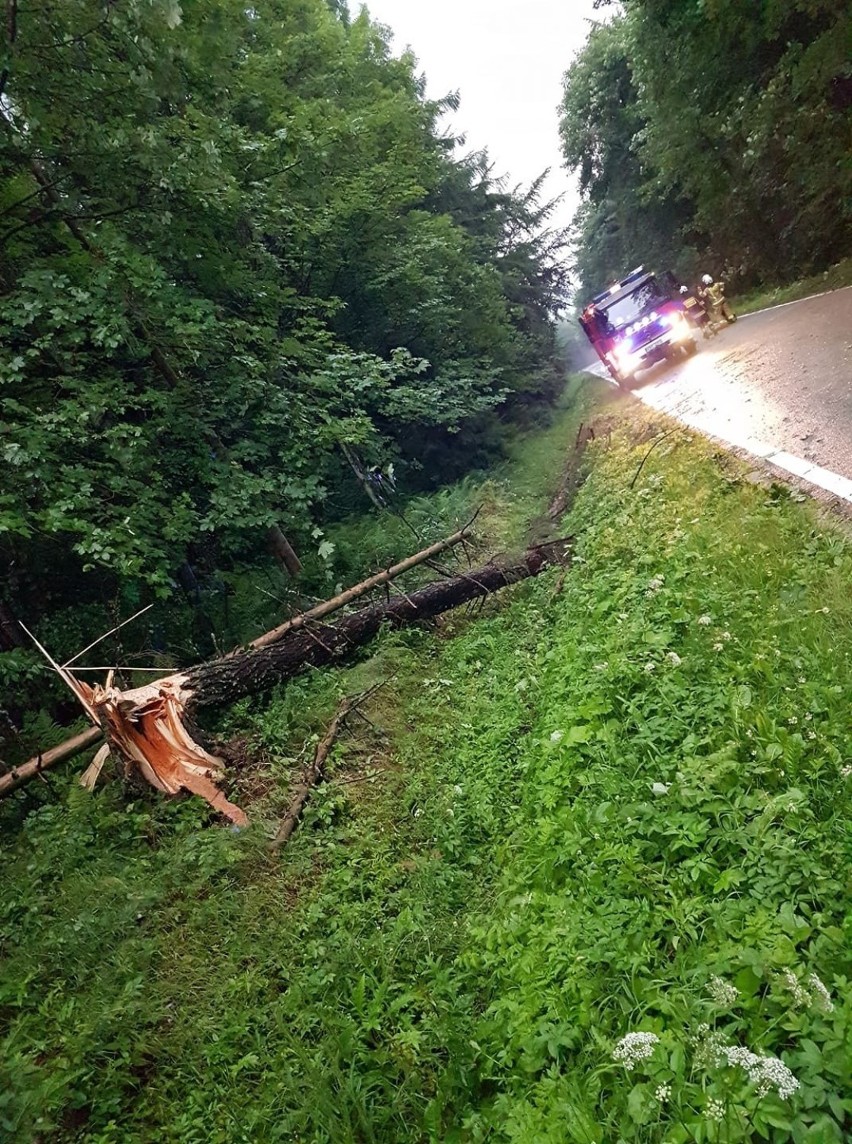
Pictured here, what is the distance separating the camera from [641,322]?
15.2 m

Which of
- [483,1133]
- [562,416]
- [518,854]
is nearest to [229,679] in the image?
[518,854]

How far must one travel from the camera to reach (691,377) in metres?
12.8

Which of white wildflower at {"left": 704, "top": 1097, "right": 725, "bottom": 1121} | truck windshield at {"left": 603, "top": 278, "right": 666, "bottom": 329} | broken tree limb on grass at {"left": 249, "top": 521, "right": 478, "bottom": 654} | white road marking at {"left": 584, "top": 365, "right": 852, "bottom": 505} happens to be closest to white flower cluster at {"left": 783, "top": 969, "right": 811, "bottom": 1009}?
white wildflower at {"left": 704, "top": 1097, "right": 725, "bottom": 1121}

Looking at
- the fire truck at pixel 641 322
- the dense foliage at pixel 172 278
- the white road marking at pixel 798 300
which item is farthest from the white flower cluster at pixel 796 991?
the fire truck at pixel 641 322

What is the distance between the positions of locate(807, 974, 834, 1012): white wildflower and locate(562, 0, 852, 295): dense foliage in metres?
16.6

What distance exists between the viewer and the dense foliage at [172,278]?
23.5ft

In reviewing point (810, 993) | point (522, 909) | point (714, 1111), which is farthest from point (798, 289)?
point (714, 1111)

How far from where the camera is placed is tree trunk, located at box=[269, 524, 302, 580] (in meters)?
11.2

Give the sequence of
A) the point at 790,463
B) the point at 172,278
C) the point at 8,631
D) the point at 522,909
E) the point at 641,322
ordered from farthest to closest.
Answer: the point at 641,322 < the point at 172,278 < the point at 8,631 < the point at 790,463 < the point at 522,909

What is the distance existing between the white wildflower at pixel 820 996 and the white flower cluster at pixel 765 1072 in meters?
0.28

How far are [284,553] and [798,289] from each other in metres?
14.7

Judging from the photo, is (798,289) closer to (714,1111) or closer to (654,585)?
(654,585)

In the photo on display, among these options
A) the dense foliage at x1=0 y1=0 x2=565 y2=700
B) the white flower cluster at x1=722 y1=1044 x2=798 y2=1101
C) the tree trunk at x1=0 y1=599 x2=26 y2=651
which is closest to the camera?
the white flower cluster at x1=722 y1=1044 x2=798 y2=1101

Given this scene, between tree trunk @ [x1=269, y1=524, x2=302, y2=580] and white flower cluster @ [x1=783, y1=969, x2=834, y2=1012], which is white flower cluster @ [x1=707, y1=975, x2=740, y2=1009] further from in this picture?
tree trunk @ [x1=269, y1=524, x2=302, y2=580]
